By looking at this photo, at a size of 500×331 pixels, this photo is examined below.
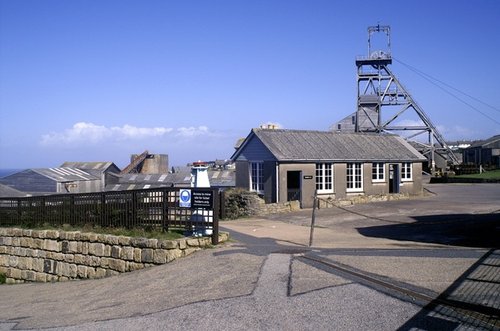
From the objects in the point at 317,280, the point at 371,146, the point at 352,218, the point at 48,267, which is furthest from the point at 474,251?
the point at 371,146

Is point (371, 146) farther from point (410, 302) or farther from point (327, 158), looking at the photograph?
point (410, 302)

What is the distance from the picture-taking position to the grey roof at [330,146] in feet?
87.6

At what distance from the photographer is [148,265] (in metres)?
13.2

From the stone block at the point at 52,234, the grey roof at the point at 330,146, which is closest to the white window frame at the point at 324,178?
the grey roof at the point at 330,146

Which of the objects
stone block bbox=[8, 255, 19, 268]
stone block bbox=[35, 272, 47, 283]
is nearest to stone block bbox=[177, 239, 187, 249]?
stone block bbox=[35, 272, 47, 283]

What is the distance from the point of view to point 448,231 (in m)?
15.7

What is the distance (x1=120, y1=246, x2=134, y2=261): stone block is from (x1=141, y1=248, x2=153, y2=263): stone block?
1.40 ft

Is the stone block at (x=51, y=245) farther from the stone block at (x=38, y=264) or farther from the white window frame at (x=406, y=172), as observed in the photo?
the white window frame at (x=406, y=172)

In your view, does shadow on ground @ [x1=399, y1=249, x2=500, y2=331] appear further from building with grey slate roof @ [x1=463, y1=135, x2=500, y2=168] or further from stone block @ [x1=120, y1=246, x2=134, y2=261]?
building with grey slate roof @ [x1=463, y1=135, x2=500, y2=168]

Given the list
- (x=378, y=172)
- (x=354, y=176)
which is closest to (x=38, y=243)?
(x=354, y=176)

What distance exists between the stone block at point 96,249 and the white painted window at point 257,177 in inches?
505

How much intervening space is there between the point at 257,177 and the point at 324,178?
3.44 m

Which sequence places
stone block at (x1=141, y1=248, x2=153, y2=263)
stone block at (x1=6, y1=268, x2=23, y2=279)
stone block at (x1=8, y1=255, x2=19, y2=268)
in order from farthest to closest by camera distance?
stone block at (x1=8, y1=255, x2=19, y2=268) → stone block at (x1=6, y1=268, x2=23, y2=279) → stone block at (x1=141, y1=248, x2=153, y2=263)

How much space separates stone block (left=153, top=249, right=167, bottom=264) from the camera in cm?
1278
